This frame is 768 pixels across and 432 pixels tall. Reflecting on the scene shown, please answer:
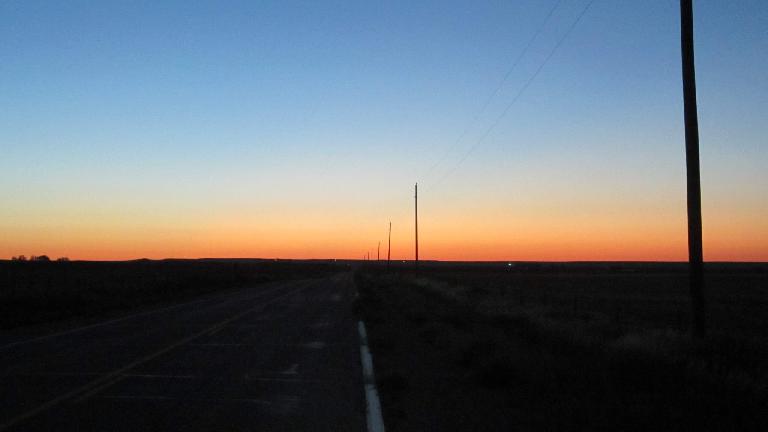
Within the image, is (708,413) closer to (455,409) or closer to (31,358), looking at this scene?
(455,409)

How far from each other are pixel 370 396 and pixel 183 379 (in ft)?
11.7

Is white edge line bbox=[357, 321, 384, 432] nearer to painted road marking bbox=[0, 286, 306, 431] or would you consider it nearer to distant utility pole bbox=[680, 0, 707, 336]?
painted road marking bbox=[0, 286, 306, 431]

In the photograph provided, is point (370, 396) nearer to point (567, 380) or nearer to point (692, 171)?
point (567, 380)

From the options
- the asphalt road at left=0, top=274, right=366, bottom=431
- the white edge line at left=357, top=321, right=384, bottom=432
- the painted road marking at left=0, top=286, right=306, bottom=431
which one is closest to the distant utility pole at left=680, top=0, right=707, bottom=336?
the white edge line at left=357, top=321, right=384, bottom=432

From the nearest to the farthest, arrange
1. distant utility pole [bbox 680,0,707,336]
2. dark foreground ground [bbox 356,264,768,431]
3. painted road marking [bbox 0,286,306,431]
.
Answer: dark foreground ground [bbox 356,264,768,431]
painted road marking [bbox 0,286,306,431]
distant utility pole [bbox 680,0,707,336]

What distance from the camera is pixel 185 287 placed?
61.1 m

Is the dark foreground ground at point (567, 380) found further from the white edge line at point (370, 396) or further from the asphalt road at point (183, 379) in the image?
the asphalt road at point (183, 379)

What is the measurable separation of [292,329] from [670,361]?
13066 mm

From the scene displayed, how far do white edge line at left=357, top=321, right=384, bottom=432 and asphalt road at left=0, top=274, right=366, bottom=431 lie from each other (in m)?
0.14

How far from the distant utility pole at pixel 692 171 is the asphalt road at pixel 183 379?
7160 mm

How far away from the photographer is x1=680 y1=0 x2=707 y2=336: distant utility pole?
16.0 m

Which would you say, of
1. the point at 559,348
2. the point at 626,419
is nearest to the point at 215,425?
the point at 626,419

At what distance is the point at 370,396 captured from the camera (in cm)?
1172

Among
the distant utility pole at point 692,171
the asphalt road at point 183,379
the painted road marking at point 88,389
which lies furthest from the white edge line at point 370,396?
the distant utility pole at point 692,171
